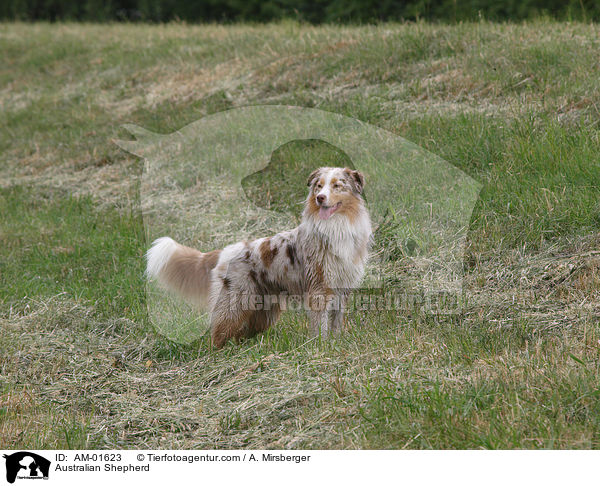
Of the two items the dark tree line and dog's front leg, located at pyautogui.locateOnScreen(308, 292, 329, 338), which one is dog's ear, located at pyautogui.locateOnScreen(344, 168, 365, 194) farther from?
the dark tree line

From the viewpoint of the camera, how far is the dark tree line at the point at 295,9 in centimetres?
1769

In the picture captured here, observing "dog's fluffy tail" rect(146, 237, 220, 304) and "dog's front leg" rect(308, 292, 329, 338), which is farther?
"dog's fluffy tail" rect(146, 237, 220, 304)

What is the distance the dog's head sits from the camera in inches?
205

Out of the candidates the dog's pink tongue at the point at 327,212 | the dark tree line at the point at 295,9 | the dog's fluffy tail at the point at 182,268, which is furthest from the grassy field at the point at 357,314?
the dark tree line at the point at 295,9

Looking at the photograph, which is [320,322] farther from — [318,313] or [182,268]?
[182,268]

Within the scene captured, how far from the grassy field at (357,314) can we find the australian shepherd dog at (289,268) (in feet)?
0.82

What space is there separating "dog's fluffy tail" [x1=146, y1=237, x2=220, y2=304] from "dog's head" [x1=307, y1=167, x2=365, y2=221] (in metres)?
1.08

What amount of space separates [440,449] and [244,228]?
4.54m

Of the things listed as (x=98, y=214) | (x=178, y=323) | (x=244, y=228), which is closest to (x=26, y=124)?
(x=98, y=214)

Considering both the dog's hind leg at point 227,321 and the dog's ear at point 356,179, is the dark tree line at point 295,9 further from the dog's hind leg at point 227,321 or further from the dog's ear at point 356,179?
the dog's hind leg at point 227,321

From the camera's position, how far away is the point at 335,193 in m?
5.24
